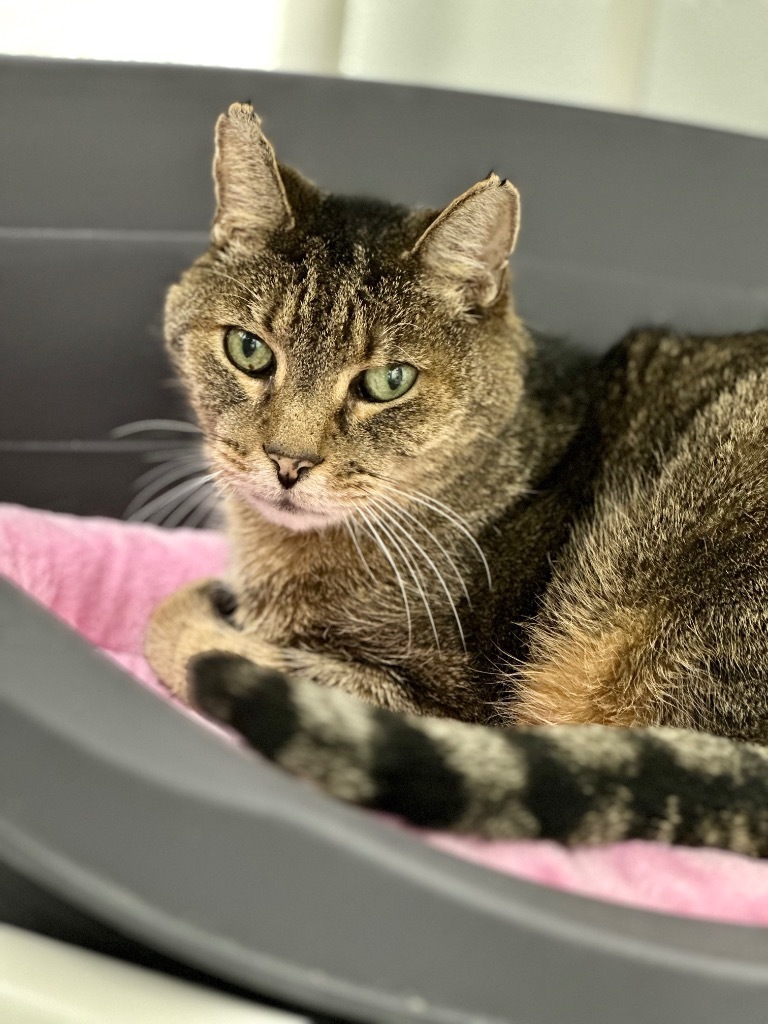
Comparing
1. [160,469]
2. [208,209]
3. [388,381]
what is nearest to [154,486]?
[160,469]

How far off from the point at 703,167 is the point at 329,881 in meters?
2.20

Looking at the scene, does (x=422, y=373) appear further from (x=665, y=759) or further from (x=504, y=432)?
(x=665, y=759)

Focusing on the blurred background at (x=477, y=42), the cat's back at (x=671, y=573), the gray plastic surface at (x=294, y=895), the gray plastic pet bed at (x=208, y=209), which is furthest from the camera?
the blurred background at (x=477, y=42)

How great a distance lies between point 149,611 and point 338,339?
→ 2.81ft

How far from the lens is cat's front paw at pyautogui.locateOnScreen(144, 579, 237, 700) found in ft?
5.83

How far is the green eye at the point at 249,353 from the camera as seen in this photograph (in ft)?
5.43

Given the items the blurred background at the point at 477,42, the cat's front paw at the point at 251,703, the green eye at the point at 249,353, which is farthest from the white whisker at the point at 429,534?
the blurred background at the point at 477,42

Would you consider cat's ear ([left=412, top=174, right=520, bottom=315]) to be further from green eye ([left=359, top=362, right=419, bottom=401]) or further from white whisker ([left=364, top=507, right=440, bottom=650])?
white whisker ([left=364, top=507, right=440, bottom=650])

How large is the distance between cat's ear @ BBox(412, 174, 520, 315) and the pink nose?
1.14 feet

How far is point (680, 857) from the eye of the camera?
1262 mm

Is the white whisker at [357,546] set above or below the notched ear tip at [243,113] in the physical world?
below

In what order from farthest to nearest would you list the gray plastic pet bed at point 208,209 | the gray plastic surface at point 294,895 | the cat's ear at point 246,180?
the gray plastic pet bed at point 208,209, the cat's ear at point 246,180, the gray plastic surface at point 294,895

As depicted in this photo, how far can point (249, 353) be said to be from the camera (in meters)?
1.67

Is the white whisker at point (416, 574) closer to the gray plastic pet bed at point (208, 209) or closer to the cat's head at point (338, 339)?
the cat's head at point (338, 339)
